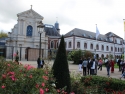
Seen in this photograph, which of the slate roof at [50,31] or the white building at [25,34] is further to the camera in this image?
the slate roof at [50,31]

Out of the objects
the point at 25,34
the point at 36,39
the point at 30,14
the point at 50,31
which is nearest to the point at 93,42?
the point at 50,31

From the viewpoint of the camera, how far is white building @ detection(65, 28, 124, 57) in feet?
173

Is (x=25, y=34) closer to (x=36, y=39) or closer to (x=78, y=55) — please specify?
(x=36, y=39)

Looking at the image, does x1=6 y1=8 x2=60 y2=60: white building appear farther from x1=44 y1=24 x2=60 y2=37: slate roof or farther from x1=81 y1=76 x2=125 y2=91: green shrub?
x1=81 y1=76 x2=125 y2=91: green shrub

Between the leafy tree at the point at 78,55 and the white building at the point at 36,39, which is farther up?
the white building at the point at 36,39

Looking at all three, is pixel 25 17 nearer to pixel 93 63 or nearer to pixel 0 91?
pixel 93 63

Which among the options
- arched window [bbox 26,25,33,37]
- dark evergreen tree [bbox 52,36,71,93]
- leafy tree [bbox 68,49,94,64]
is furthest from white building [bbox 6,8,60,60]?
dark evergreen tree [bbox 52,36,71,93]

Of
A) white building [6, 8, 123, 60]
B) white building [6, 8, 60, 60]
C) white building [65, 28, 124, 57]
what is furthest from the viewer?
white building [65, 28, 124, 57]

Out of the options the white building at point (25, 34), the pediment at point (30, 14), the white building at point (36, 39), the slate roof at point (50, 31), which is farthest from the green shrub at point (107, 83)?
the slate roof at point (50, 31)

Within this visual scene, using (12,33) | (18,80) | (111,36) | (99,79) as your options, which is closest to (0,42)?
(12,33)

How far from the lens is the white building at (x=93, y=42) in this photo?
173ft

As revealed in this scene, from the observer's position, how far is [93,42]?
5800 cm

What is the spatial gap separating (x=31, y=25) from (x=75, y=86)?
43.4 meters

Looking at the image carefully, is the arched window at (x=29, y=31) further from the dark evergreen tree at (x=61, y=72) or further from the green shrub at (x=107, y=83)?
the dark evergreen tree at (x=61, y=72)
